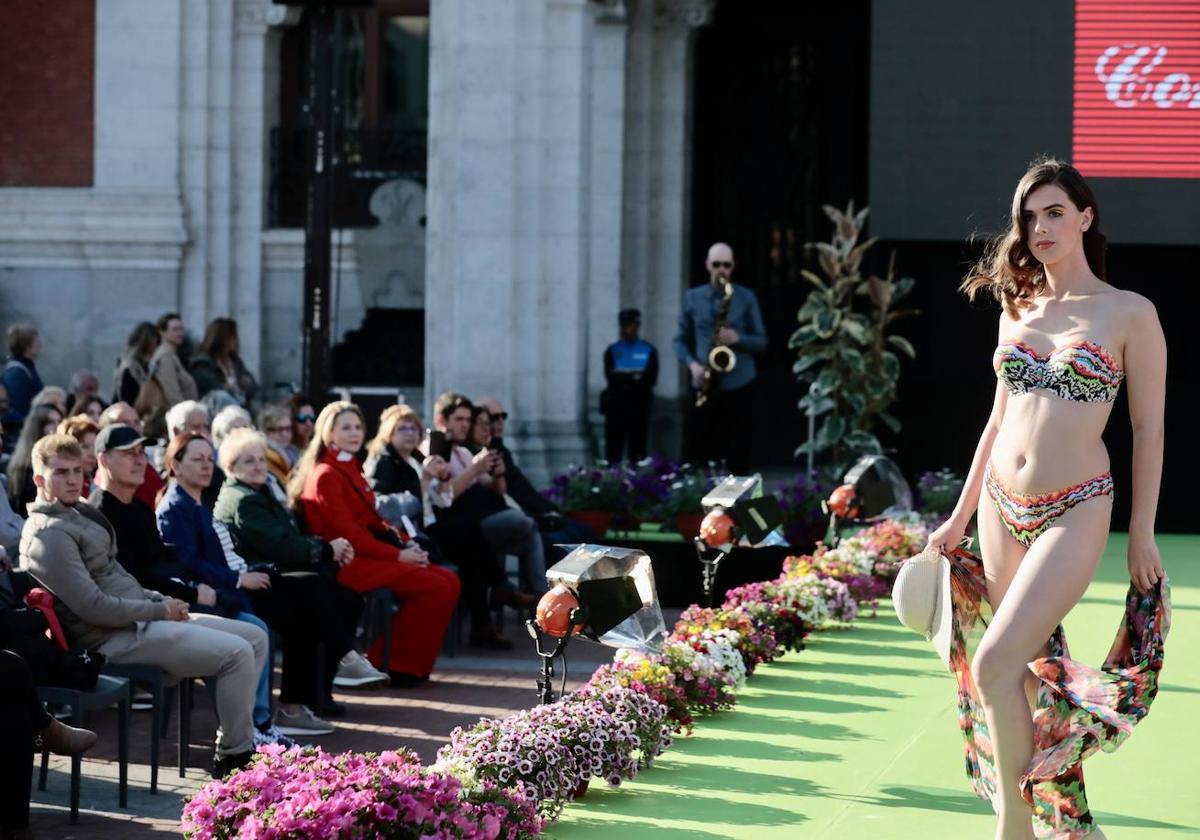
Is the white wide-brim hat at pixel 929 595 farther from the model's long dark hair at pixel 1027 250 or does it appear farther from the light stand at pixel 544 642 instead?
the light stand at pixel 544 642

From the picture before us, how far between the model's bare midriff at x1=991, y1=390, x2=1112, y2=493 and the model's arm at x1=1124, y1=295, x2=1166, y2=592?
0.33ft

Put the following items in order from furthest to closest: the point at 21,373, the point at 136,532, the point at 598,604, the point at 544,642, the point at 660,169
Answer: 1. the point at 660,169
2. the point at 21,373
3. the point at 136,532
4. the point at 544,642
5. the point at 598,604

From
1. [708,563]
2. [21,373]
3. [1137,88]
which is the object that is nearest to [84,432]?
[708,563]

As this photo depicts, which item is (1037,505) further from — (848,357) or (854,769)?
(848,357)

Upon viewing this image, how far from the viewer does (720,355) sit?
15.1m

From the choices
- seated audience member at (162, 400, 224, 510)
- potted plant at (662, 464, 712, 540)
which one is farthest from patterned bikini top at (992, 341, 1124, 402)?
potted plant at (662, 464, 712, 540)

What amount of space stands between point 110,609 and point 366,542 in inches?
96.9

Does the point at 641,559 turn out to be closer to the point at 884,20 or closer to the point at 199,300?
the point at 884,20

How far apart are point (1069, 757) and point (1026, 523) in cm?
62

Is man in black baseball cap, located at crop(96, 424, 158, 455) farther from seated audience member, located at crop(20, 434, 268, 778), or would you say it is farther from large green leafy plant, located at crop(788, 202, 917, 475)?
large green leafy plant, located at crop(788, 202, 917, 475)

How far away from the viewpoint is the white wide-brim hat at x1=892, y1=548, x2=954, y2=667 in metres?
5.56

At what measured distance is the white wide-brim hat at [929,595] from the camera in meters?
5.56

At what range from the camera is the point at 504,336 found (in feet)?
51.3

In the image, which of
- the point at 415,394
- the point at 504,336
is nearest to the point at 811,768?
the point at 504,336
